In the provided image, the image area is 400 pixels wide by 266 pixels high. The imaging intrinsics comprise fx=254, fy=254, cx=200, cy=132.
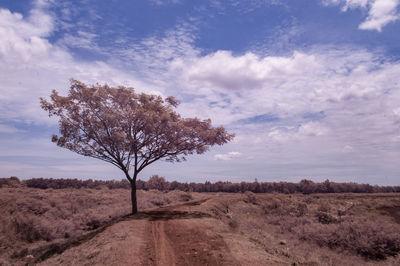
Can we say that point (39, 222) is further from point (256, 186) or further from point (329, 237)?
point (256, 186)

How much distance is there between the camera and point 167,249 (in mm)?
10766

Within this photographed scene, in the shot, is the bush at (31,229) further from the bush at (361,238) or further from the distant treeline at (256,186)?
the distant treeline at (256,186)

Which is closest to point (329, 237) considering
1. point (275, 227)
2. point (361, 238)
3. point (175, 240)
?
point (361, 238)

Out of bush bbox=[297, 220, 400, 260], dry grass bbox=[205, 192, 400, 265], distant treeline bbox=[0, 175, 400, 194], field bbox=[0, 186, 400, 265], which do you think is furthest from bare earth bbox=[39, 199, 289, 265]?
distant treeline bbox=[0, 175, 400, 194]

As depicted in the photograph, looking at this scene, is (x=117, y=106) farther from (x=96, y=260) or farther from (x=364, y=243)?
(x=364, y=243)

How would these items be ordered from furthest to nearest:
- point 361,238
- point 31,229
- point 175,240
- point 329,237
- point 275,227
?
point 275,227, point 31,229, point 329,237, point 361,238, point 175,240

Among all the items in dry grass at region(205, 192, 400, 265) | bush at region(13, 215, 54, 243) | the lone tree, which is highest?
the lone tree

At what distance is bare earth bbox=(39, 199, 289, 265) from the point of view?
30.6 feet

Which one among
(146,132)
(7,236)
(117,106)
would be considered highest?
(117,106)

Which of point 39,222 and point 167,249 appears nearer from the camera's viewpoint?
point 167,249

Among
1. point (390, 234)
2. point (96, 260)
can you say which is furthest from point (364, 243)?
point (96, 260)

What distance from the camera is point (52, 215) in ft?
71.5

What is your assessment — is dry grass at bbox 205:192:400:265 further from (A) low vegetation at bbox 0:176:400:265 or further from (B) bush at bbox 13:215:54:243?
(B) bush at bbox 13:215:54:243

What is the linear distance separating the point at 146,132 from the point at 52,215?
1108cm
